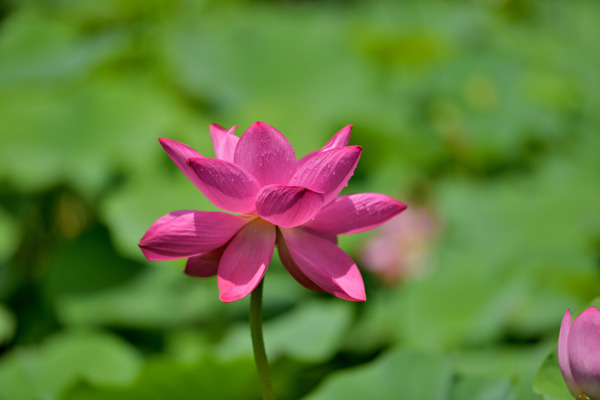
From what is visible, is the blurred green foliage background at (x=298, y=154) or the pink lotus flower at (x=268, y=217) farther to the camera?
the blurred green foliage background at (x=298, y=154)

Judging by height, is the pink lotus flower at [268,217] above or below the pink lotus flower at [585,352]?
above

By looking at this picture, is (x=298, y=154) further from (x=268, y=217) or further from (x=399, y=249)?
(x=268, y=217)

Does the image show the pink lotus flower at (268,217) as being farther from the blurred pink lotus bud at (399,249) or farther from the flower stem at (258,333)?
the blurred pink lotus bud at (399,249)

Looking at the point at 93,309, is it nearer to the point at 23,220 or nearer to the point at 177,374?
the point at 23,220

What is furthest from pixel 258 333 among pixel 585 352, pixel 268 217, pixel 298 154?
pixel 298 154

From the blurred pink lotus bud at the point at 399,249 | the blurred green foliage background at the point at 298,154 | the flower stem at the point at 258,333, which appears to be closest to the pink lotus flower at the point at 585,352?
the blurred green foliage background at the point at 298,154

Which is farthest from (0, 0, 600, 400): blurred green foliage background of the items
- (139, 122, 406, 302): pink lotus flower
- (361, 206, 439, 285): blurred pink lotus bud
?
(139, 122, 406, 302): pink lotus flower

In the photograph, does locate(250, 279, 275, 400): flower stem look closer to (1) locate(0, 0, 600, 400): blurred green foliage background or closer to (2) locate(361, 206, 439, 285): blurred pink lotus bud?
(1) locate(0, 0, 600, 400): blurred green foliage background

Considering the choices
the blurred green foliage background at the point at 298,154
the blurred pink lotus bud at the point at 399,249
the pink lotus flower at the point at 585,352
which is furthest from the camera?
the blurred pink lotus bud at the point at 399,249
